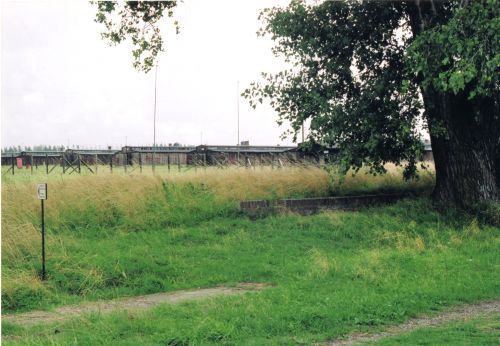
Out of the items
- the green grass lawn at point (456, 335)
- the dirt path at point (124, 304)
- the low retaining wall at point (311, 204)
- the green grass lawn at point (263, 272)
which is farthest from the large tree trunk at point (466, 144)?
the green grass lawn at point (456, 335)

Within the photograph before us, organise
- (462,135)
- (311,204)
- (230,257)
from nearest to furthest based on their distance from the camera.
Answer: (230,257) → (462,135) → (311,204)

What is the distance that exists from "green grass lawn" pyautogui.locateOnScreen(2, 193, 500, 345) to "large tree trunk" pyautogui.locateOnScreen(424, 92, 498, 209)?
118cm

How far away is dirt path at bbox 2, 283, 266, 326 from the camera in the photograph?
9055mm

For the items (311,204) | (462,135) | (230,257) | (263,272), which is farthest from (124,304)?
(462,135)

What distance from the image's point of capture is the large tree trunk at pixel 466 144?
703 inches

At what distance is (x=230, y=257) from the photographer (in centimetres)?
1323

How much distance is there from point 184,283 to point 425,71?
8.46m

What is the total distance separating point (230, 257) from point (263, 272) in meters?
1.40

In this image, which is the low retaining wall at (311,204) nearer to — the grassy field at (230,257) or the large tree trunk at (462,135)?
the grassy field at (230,257)

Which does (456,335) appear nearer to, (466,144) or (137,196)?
(137,196)

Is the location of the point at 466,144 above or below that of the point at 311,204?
above

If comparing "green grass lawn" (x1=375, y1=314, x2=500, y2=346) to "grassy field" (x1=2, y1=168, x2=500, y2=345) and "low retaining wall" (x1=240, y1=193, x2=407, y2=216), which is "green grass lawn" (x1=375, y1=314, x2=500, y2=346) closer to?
"grassy field" (x1=2, y1=168, x2=500, y2=345)

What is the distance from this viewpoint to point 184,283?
446 inches

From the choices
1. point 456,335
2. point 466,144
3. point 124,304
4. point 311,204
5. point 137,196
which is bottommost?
point 124,304
